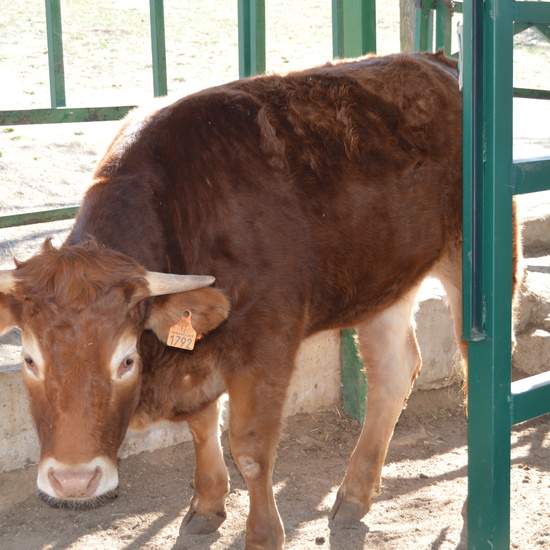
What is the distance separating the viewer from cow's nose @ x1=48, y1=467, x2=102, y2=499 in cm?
263

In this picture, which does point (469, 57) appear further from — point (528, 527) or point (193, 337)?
point (528, 527)

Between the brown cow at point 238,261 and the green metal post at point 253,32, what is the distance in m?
1.05

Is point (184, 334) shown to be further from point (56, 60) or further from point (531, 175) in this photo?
point (56, 60)

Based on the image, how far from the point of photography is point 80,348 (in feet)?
8.84

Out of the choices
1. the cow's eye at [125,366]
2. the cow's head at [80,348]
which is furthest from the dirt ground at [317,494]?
the cow's eye at [125,366]

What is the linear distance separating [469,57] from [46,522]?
2796 millimetres

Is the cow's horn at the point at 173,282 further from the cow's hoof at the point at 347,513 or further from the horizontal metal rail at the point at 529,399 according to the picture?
the cow's hoof at the point at 347,513

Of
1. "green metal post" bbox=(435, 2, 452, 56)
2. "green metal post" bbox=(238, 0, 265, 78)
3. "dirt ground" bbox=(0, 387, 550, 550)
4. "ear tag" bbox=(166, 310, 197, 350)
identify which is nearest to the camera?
"ear tag" bbox=(166, 310, 197, 350)

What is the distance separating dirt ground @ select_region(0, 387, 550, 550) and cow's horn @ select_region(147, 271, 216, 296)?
4.56 ft

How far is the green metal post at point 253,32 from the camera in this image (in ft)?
16.1

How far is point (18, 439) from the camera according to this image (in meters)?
3.96

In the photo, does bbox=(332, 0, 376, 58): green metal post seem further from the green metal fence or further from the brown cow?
the green metal fence

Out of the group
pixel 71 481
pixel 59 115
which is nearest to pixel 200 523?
pixel 71 481

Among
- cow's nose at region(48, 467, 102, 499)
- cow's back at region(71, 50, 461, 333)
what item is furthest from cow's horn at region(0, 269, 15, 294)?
cow's nose at region(48, 467, 102, 499)
